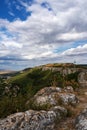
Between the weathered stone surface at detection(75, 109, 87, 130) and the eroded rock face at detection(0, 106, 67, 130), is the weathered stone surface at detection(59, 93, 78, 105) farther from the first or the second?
the weathered stone surface at detection(75, 109, 87, 130)

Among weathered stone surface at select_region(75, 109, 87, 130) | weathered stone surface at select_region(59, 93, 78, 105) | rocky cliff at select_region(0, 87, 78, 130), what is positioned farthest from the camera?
weathered stone surface at select_region(59, 93, 78, 105)

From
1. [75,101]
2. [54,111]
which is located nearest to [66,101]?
[75,101]

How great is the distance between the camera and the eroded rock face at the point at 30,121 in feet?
48.7

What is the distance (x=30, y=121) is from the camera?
15.2 m

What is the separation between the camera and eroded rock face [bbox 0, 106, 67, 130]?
14831mm

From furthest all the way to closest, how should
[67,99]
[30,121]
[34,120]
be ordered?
1. [67,99]
2. [34,120]
3. [30,121]

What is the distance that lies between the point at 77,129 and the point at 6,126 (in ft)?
14.9

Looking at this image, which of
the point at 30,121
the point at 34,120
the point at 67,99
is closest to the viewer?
the point at 30,121

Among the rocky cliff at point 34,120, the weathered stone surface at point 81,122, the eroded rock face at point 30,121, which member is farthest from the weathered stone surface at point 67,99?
the weathered stone surface at point 81,122

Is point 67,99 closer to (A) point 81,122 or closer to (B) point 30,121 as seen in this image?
(A) point 81,122

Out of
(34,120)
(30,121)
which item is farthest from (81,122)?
(30,121)

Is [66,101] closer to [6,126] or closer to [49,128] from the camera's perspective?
[49,128]

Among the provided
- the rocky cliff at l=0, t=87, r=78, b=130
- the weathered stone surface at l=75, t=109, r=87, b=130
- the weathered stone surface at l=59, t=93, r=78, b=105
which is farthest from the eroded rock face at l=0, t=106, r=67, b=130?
the weathered stone surface at l=59, t=93, r=78, b=105

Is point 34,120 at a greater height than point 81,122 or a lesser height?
greater
